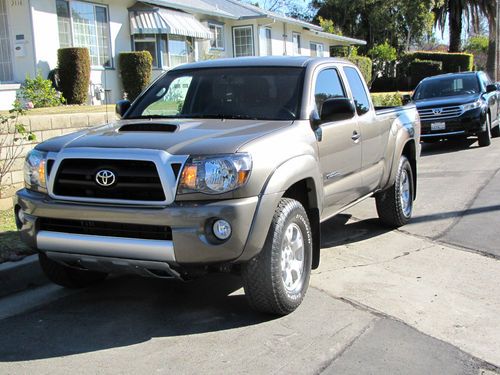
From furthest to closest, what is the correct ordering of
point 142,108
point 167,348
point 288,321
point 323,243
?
point 323,243 → point 142,108 → point 288,321 → point 167,348

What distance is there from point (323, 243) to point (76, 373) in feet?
11.5

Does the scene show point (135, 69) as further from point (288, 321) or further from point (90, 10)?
point (288, 321)

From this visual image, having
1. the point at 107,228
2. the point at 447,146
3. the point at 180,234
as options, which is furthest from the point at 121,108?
the point at 447,146

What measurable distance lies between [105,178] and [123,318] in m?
1.14

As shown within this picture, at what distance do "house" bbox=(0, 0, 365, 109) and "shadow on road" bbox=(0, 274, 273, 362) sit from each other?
11.8 m

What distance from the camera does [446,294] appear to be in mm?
4910

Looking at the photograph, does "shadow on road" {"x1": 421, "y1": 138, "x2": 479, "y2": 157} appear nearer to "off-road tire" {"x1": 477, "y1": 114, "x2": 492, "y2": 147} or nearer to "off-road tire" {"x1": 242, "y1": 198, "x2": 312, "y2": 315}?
"off-road tire" {"x1": 477, "y1": 114, "x2": 492, "y2": 147}

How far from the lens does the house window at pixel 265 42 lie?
29.0 meters

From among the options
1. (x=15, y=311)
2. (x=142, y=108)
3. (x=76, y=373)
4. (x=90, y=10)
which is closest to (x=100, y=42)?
(x=90, y=10)

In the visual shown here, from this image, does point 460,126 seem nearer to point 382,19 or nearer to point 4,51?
point 4,51

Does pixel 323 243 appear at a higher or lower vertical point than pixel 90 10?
lower

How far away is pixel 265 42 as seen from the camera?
2986 centimetres

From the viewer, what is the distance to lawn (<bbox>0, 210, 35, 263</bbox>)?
17.4 feet

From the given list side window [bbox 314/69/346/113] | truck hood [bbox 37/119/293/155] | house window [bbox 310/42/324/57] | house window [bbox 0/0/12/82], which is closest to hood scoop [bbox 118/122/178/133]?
truck hood [bbox 37/119/293/155]
